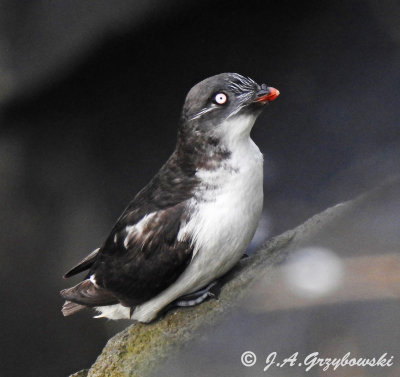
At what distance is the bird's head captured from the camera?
213 centimetres

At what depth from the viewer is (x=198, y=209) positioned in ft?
7.20

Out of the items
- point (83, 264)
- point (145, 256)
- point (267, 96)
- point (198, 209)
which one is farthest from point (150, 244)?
point (267, 96)

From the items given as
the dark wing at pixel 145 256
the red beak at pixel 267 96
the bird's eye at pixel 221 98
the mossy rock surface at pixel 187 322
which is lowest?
the mossy rock surface at pixel 187 322

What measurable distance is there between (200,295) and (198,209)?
35 cm

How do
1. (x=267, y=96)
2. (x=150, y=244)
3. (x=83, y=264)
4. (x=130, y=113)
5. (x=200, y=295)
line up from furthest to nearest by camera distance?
(x=130, y=113), (x=83, y=264), (x=200, y=295), (x=150, y=244), (x=267, y=96)

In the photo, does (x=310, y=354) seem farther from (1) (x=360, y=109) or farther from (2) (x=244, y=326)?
(1) (x=360, y=109)

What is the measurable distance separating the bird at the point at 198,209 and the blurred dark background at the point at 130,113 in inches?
37.9

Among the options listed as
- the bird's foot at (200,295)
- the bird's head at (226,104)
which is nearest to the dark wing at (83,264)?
the bird's foot at (200,295)

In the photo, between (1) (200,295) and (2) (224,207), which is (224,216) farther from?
(1) (200,295)

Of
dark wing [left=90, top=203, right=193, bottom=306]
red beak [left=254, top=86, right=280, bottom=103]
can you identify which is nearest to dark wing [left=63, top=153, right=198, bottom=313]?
dark wing [left=90, top=203, right=193, bottom=306]

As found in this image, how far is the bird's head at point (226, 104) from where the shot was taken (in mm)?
2127

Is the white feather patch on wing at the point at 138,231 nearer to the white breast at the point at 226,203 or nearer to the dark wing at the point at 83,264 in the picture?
the white breast at the point at 226,203

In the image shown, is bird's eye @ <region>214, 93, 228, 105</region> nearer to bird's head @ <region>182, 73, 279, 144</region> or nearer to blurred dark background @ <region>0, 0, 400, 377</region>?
bird's head @ <region>182, 73, 279, 144</region>

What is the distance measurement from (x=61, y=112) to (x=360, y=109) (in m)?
1.43
